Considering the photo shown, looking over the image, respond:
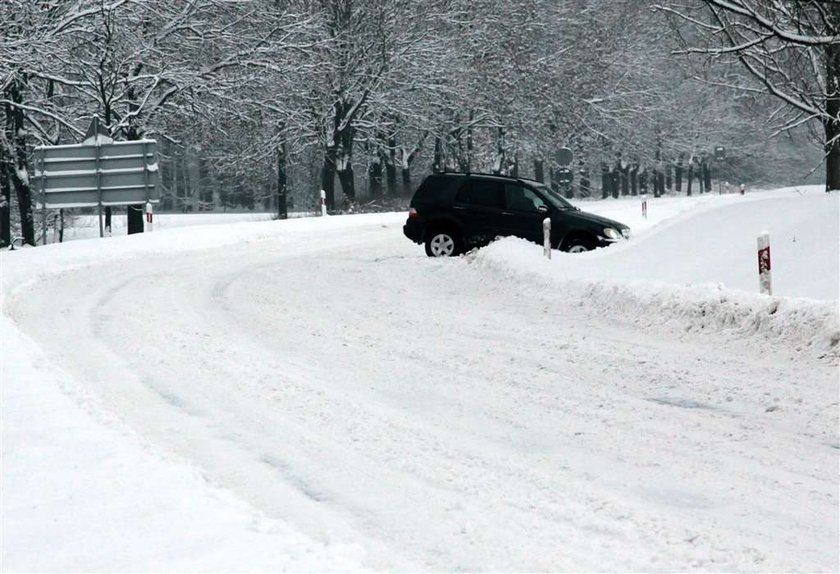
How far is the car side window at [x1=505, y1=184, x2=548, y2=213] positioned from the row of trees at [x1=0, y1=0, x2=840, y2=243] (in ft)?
13.1

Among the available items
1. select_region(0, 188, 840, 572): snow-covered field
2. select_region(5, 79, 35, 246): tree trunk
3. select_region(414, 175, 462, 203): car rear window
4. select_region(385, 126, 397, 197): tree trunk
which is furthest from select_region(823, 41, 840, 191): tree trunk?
select_region(385, 126, 397, 197): tree trunk

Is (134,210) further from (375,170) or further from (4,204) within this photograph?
(375,170)

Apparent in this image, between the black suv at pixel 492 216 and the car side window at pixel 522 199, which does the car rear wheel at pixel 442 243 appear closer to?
the black suv at pixel 492 216

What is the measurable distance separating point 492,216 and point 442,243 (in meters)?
1.23

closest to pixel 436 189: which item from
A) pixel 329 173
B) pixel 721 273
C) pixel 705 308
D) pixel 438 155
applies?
pixel 721 273

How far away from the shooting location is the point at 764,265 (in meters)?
13.3

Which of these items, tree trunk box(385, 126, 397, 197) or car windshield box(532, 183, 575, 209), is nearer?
car windshield box(532, 183, 575, 209)

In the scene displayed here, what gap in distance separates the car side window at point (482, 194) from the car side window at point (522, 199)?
0.14m

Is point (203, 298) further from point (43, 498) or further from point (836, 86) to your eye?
point (836, 86)

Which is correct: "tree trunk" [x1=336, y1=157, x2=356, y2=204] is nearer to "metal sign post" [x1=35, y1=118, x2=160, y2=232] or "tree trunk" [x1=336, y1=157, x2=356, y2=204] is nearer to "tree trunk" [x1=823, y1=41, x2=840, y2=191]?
"metal sign post" [x1=35, y1=118, x2=160, y2=232]

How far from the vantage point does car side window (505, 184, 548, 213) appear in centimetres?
2231

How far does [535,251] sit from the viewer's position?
20156mm

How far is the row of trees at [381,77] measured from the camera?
26.4 meters

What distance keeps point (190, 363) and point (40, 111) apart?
24.0 m
